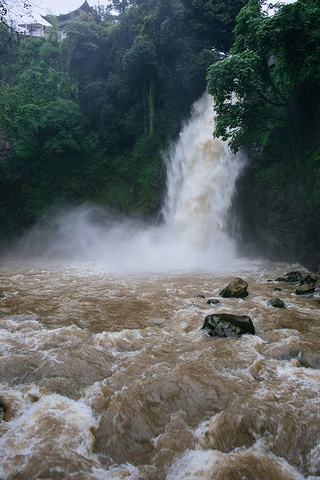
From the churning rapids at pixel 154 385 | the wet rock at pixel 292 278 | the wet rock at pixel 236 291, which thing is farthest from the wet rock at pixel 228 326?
the wet rock at pixel 292 278

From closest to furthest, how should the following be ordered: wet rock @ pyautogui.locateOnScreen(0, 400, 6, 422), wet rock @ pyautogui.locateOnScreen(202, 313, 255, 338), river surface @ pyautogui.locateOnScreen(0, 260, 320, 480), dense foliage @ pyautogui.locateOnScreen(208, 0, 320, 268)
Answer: river surface @ pyautogui.locateOnScreen(0, 260, 320, 480), wet rock @ pyautogui.locateOnScreen(0, 400, 6, 422), wet rock @ pyautogui.locateOnScreen(202, 313, 255, 338), dense foliage @ pyautogui.locateOnScreen(208, 0, 320, 268)

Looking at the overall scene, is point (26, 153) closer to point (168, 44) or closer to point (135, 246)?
point (135, 246)

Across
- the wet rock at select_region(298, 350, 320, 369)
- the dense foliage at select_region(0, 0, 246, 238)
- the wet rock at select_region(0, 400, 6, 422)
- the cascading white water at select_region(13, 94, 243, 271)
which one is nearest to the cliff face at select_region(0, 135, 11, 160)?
the dense foliage at select_region(0, 0, 246, 238)

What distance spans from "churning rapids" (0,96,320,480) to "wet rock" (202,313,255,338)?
161 millimetres

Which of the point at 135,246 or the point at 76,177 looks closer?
the point at 135,246

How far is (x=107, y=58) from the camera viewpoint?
2270 cm

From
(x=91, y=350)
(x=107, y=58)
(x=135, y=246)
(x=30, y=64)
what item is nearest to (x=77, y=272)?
(x=135, y=246)

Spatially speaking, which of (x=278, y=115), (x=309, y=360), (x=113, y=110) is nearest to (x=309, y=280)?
(x=309, y=360)

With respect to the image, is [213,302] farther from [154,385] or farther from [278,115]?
[278,115]

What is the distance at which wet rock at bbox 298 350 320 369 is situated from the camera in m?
5.10

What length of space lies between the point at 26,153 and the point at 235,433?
70.3 feet

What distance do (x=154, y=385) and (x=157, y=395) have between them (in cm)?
20

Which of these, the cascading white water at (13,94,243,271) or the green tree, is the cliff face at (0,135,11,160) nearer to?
the cascading white water at (13,94,243,271)

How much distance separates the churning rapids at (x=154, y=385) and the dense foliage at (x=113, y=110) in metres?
11.2
